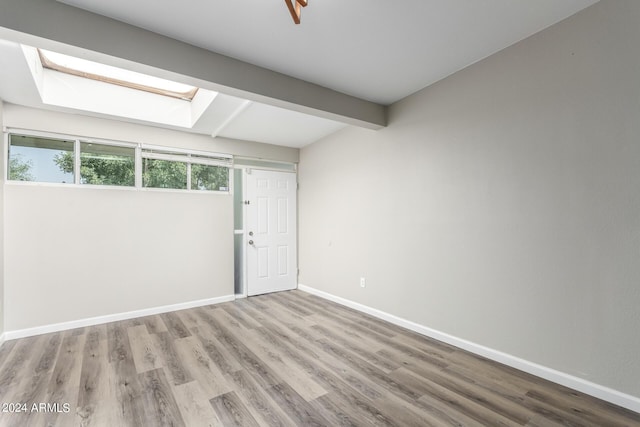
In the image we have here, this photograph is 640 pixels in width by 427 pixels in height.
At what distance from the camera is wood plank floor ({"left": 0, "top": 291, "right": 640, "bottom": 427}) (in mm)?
1837

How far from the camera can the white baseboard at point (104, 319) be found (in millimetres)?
3061

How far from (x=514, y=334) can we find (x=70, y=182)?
489 centimetres

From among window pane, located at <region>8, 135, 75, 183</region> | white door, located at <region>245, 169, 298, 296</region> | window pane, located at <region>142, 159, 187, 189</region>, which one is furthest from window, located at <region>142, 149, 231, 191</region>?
window pane, located at <region>8, 135, 75, 183</region>

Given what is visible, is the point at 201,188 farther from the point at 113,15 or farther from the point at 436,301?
the point at 436,301

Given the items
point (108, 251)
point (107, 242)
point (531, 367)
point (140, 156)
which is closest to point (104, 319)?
point (108, 251)

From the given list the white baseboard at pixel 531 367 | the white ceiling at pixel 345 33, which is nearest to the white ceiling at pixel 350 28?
the white ceiling at pixel 345 33

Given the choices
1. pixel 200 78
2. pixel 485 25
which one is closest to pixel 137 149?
pixel 200 78

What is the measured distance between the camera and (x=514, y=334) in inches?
95.4

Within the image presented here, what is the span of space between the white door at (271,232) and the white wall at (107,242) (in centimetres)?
38

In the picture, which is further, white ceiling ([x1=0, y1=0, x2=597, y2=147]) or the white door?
the white door

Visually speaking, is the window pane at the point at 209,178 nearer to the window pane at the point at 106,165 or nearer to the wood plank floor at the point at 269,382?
the window pane at the point at 106,165

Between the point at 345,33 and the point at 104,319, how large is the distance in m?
4.09

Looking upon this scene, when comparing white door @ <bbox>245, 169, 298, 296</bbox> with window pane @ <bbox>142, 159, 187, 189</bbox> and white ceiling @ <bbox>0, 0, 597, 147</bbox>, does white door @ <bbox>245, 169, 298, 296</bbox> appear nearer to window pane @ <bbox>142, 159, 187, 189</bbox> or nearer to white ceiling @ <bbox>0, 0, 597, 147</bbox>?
window pane @ <bbox>142, 159, 187, 189</bbox>

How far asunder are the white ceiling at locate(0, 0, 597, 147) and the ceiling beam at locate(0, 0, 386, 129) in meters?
0.07
